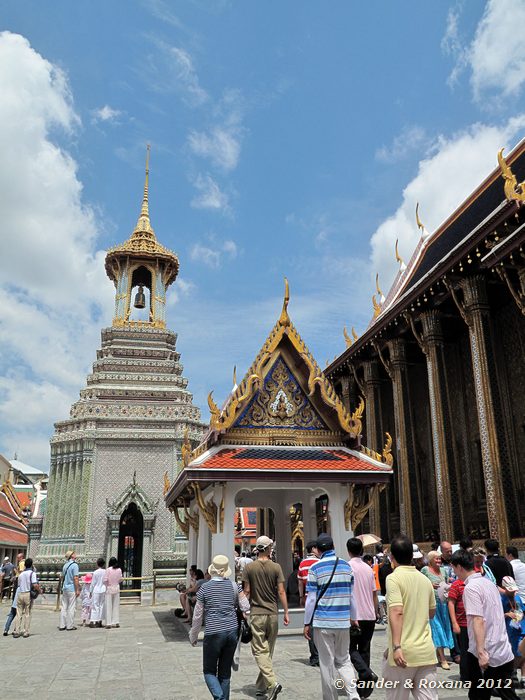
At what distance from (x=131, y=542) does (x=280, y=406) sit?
1993 centimetres

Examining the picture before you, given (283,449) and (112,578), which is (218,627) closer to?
(283,449)

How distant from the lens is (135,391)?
2619cm

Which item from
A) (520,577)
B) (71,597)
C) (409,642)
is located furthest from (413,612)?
(71,597)

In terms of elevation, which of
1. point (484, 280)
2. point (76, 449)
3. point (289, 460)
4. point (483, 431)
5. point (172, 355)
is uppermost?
point (172, 355)

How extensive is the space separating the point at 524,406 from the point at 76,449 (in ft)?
57.7

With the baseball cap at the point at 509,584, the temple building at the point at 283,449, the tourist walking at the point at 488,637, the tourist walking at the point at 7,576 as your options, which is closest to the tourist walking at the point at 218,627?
the tourist walking at the point at 488,637

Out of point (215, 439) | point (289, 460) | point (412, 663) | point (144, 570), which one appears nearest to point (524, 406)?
point (289, 460)

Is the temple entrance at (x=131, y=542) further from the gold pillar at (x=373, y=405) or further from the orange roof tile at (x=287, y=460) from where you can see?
the orange roof tile at (x=287, y=460)

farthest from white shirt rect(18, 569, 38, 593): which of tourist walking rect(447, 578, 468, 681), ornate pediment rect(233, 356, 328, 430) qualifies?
tourist walking rect(447, 578, 468, 681)

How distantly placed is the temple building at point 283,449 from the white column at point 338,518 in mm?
17

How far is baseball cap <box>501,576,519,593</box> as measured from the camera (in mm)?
5613

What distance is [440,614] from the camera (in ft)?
25.0

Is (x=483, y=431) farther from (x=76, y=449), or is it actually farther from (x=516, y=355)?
(x=76, y=449)

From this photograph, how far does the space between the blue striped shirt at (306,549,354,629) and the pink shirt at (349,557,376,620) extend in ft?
3.11
